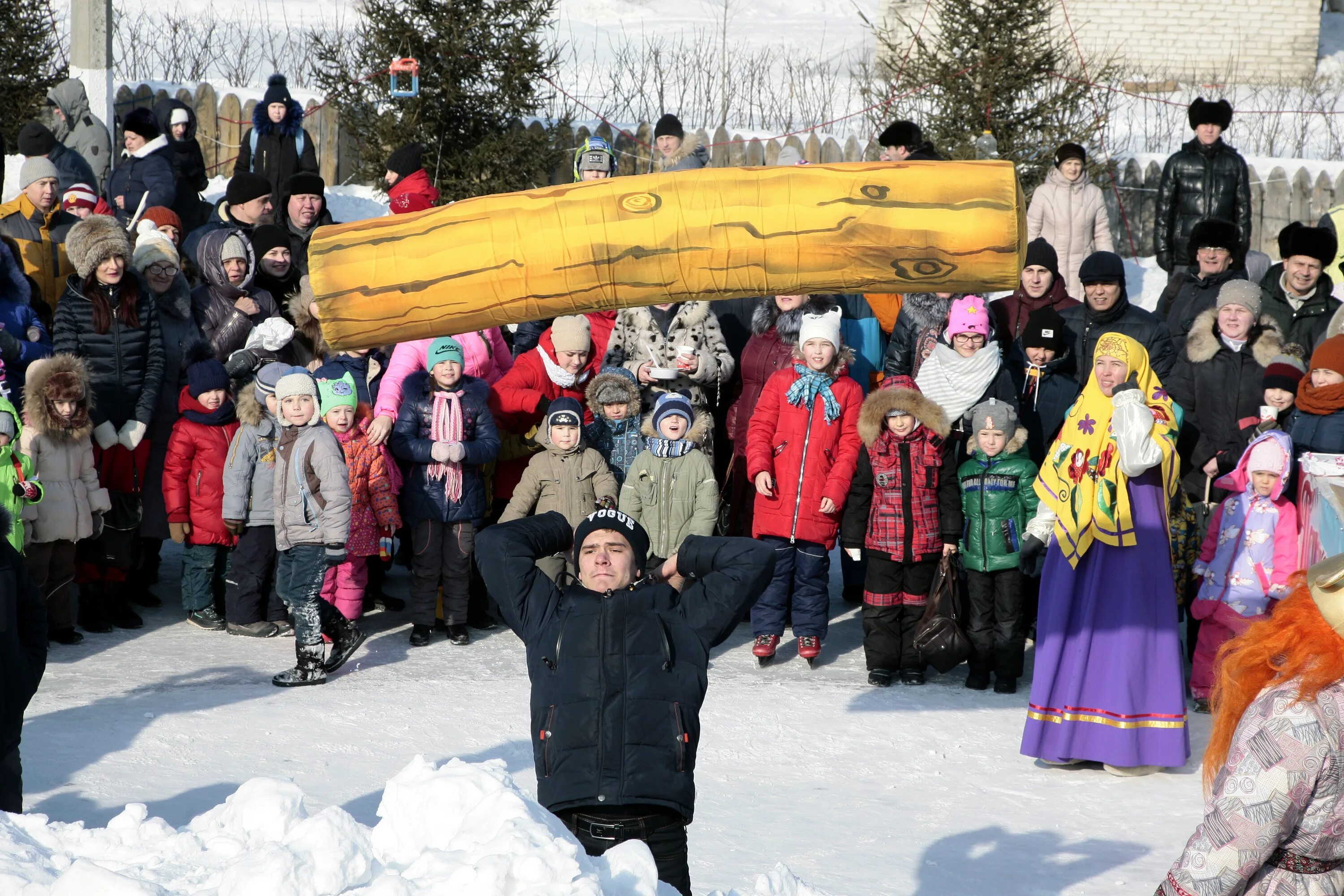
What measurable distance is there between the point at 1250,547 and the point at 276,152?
8.30 meters

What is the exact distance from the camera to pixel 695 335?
28.1 ft

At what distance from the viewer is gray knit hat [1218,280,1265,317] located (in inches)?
335

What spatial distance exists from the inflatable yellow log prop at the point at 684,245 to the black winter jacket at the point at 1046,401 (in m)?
4.27

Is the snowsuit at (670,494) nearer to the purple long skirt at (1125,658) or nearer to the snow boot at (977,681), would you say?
the snow boot at (977,681)

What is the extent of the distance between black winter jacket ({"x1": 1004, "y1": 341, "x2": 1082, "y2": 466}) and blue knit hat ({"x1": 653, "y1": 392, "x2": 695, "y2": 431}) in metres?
1.80

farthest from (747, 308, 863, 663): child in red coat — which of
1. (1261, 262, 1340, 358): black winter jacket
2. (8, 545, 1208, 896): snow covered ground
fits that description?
(1261, 262, 1340, 358): black winter jacket

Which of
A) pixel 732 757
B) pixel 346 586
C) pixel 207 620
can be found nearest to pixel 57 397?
pixel 207 620

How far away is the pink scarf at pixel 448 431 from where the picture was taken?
8031 millimetres

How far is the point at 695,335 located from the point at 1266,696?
5.70m

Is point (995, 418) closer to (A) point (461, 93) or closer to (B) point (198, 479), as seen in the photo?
(B) point (198, 479)

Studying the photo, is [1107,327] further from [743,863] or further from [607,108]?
[607,108]

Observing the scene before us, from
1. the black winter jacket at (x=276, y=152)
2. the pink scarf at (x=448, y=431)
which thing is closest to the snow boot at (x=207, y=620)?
the pink scarf at (x=448, y=431)

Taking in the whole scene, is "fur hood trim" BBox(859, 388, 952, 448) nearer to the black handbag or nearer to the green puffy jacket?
the green puffy jacket

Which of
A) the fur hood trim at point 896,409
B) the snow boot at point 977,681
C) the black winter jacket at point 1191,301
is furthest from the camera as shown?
the black winter jacket at point 1191,301
